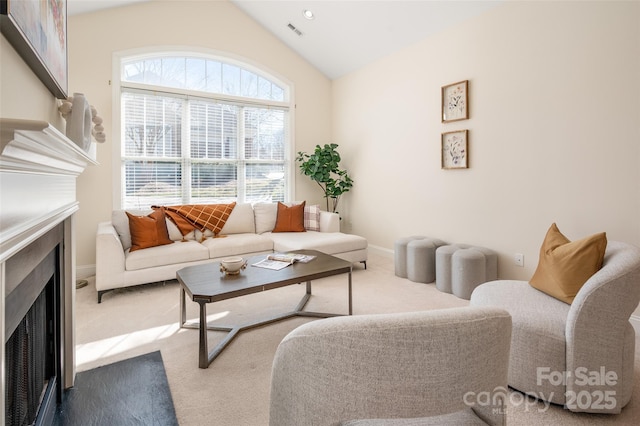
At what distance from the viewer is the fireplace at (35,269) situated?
0.63 m

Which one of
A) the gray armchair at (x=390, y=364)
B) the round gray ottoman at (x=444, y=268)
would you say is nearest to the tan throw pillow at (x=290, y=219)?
the round gray ottoman at (x=444, y=268)

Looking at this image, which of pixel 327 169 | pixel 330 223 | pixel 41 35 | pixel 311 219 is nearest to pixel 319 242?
pixel 330 223

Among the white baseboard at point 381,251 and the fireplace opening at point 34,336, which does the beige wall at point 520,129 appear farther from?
the fireplace opening at point 34,336

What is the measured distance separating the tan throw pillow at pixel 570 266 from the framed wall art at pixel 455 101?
1980mm

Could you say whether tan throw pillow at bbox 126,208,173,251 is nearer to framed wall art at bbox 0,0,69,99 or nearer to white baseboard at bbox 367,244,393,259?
framed wall art at bbox 0,0,69,99

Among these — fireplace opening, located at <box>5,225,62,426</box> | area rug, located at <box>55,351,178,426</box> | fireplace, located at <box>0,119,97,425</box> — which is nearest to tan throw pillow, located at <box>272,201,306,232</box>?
area rug, located at <box>55,351,178,426</box>

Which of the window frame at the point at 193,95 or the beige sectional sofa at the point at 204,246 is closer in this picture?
the beige sectional sofa at the point at 204,246

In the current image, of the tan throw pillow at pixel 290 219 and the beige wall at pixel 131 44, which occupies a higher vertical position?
the beige wall at pixel 131 44

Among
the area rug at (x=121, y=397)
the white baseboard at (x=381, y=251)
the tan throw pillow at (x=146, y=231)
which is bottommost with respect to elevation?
the area rug at (x=121, y=397)

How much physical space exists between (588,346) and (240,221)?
3686 mm

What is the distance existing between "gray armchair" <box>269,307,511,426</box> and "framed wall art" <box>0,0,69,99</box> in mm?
958

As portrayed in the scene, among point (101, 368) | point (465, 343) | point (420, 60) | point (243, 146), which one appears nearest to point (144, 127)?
point (243, 146)

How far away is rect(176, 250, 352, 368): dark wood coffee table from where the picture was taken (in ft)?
6.51

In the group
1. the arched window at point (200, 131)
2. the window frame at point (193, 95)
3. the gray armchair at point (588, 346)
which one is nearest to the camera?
the gray armchair at point (588, 346)
